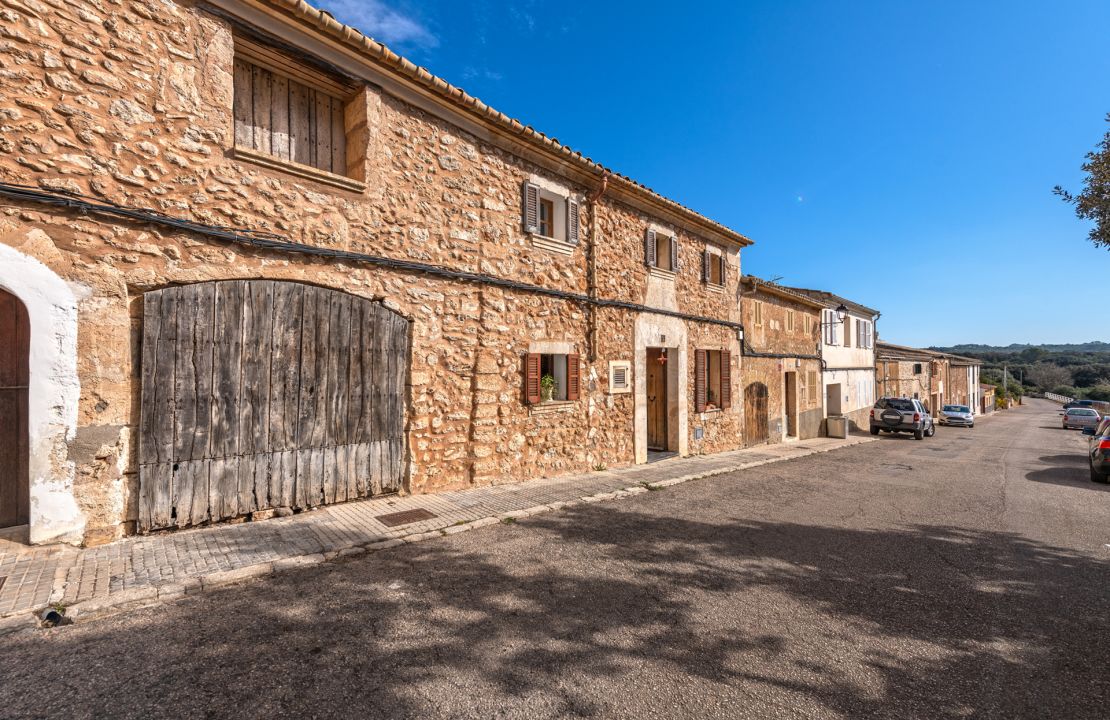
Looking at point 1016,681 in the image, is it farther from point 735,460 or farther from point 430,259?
point 735,460

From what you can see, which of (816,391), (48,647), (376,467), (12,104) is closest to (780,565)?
(376,467)

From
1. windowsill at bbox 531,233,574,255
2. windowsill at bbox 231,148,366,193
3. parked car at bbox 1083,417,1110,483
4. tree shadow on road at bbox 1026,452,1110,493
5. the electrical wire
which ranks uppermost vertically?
windowsill at bbox 231,148,366,193

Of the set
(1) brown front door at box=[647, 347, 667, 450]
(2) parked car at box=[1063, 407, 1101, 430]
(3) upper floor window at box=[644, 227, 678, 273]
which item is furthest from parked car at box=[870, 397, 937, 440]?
(3) upper floor window at box=[644, 227, 678, 273]

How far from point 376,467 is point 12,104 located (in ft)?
15.5

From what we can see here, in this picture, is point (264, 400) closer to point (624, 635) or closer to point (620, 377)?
point (624, 635)

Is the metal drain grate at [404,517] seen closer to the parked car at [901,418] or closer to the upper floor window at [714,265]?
the upper floor window at [714,265]

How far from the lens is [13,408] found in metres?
4.43

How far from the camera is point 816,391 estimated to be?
1773cm

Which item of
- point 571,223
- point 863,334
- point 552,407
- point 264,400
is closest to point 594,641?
point 264,400

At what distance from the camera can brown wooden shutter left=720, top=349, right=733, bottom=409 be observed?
12602 millimetres

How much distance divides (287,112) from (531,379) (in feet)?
15.8

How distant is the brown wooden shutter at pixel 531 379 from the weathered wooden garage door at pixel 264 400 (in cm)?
210

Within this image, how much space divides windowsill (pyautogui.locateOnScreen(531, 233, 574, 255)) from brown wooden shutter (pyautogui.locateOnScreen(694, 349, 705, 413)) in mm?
4745

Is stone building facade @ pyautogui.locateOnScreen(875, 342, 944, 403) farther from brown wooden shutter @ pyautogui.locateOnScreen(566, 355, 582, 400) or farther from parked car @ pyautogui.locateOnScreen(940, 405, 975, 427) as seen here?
brown wooden shutter @ pyautogui.locateOnScreen(566, 355, 582, 400)
